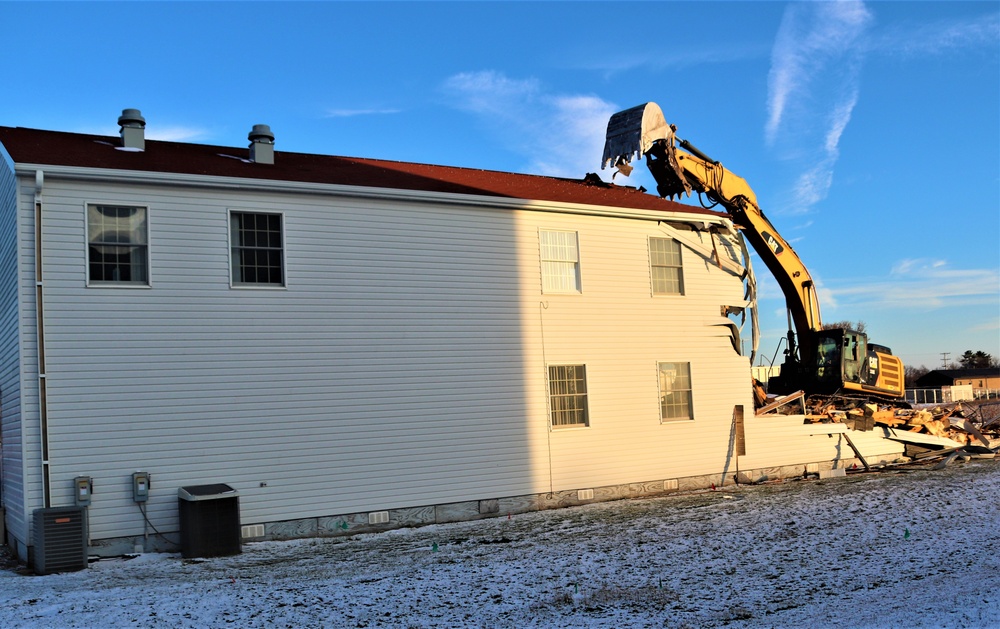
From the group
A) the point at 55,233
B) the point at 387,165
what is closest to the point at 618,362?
the point at 387,165

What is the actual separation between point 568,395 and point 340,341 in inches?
211

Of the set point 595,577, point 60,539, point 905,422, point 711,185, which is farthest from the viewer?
point 905,422

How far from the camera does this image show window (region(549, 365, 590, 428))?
18891 millimetres

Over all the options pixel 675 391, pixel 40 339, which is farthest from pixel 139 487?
pixel 675 391

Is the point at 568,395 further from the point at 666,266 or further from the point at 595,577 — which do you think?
the point at 595,577

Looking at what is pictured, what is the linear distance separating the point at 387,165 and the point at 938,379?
3580 inches

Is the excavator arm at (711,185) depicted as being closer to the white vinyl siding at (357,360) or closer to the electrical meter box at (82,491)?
the white vinyl siding at (357,360)

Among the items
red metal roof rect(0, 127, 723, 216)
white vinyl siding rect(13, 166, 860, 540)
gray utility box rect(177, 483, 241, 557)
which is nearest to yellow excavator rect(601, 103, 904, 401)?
red metal roof rect(0, 127, 723, 216)

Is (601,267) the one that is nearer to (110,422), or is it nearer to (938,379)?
(110,422)

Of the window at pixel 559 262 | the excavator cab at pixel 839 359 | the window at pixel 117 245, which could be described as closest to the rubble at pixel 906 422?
the excavator cab at pixel 839 359

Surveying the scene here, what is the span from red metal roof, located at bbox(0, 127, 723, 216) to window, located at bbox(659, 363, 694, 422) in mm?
3906

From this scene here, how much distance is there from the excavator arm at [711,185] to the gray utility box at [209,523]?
12.6 m

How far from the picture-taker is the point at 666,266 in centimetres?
2102

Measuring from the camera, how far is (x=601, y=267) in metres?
19.9
